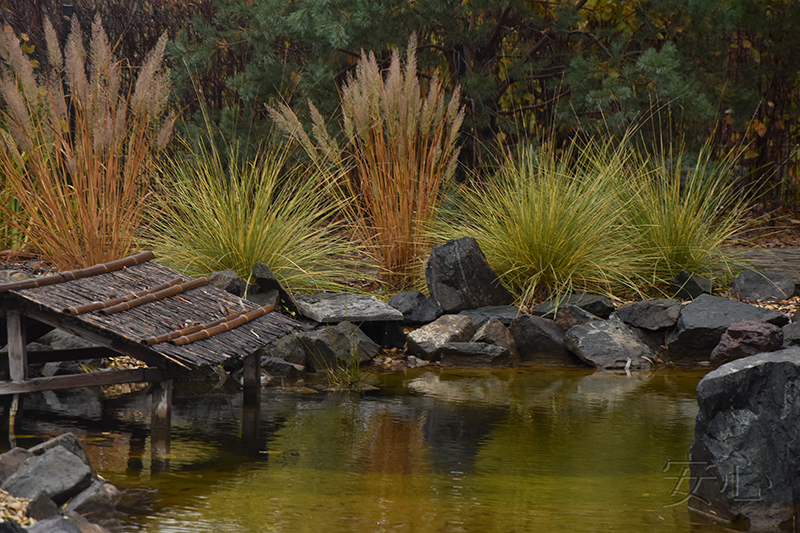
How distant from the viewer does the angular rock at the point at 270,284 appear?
18.0 ft

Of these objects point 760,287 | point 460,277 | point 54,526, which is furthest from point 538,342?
point 54,526

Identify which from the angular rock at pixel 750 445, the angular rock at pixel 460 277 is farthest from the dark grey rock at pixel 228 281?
the angular rock at pixel 750 445

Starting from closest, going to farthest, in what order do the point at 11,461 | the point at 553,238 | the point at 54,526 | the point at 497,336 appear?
the point at 54,526, the point at 11,461, the point at 497,336, the point at 553,238

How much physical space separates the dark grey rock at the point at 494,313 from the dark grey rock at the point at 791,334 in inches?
63.0

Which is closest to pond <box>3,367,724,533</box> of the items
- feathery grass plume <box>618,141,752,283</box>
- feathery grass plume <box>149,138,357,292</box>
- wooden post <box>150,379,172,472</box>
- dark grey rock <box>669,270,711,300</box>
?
wooden post <box>150,379,172,472</box>

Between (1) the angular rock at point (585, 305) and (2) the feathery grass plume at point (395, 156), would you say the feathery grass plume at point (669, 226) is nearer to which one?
(1) the angular rock at point (585, 305)

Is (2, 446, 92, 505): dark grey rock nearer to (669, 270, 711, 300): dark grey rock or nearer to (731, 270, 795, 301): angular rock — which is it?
(669, 270, 711, 300): dark grey rock

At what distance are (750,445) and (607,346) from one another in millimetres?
2827

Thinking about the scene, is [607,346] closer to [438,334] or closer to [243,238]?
[438,334]

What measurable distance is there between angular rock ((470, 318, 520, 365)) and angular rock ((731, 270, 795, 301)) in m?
2.02

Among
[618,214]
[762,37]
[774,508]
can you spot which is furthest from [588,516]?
[762,37]

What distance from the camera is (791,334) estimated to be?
557 centimetres

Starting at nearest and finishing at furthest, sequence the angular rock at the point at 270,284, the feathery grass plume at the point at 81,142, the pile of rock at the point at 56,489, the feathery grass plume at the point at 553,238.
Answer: the pile of rock at the point at 56,489 → the feathery grass plume at the point at 81,142 → the angular rock at the point at 270,284 → the feathery grass plume at the point at 553,238

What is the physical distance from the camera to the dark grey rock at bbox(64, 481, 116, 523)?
2652 millimetres
